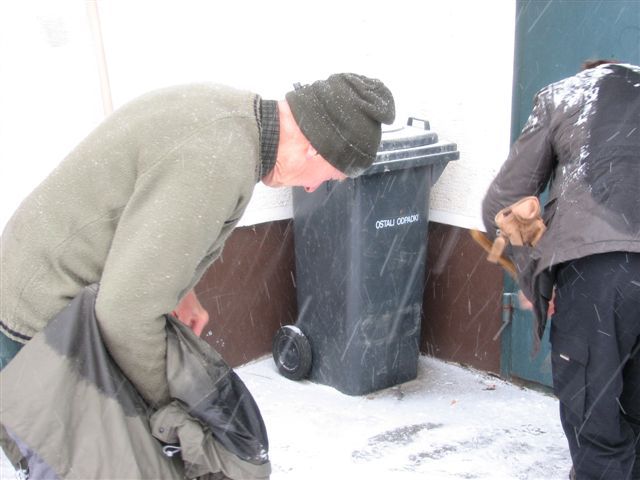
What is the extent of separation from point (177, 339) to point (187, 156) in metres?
0.46

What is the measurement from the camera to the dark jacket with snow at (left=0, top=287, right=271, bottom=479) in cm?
168

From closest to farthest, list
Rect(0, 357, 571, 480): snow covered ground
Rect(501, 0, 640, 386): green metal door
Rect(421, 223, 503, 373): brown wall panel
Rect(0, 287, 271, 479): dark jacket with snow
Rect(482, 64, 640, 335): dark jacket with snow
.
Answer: Rect(0, 287, 271, 479): dark jacket with snow, Rect(482, 64, 640, 335): dark jacket with snow, Rect(0, 357, 571, 480): snow covered ground, Rect(501, 0, 640, 386): green metal door, Rect(421, 223, 503, 373): brown wall panel

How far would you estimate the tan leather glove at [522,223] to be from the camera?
9.23ft

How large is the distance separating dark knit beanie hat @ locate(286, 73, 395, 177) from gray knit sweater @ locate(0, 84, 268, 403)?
6.0 inches

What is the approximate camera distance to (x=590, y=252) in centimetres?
263

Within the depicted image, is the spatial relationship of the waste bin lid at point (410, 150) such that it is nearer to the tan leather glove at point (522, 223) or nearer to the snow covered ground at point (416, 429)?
the tan leather glove at point (522, 223)

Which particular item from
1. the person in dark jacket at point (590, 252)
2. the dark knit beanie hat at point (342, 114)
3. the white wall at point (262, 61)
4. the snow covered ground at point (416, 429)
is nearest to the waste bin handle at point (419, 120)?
the white wall at point (262, 61)

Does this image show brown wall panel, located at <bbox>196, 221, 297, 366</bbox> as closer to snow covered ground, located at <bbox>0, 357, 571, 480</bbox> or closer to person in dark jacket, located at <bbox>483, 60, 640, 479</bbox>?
snow covered ground, located at <bbox>0, 357, 571, 480</bbox>

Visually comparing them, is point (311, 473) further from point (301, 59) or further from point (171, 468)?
point (301, 59)

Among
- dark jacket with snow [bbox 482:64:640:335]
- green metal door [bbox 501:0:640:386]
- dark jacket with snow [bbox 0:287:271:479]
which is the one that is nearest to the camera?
dark jacket with snow [bbox 0:287:271:479]

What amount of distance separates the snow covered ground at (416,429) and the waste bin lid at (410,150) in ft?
4.39

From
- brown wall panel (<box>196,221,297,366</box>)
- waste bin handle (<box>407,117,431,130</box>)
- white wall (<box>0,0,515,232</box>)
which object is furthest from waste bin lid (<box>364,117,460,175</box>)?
brown wall panel (<box>196,221,297,366</box>)

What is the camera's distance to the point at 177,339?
1.86m

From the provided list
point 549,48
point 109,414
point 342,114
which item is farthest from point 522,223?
point 109,414
